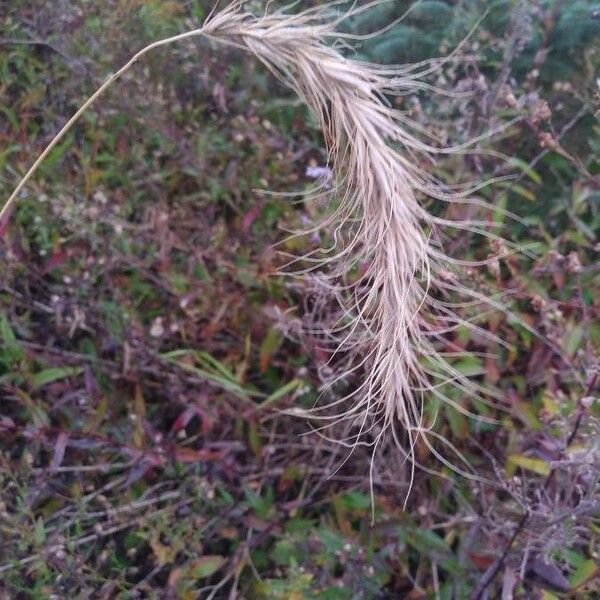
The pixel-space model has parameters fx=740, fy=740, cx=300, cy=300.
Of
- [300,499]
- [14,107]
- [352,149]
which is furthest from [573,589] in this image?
[14,107]

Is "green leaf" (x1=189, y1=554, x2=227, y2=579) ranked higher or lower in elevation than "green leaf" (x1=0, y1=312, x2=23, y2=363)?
lower

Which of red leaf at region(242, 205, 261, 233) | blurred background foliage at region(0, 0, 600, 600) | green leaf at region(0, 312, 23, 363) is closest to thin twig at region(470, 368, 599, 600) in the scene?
blurred background foliage at region(0, 0, 600, 600)

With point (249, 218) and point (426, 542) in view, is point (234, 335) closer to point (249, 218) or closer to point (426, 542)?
point (249, 218)

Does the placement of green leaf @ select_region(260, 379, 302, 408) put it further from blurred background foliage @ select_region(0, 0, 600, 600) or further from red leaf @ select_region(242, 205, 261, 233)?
red leaf @ select_region(242, 205, 261, 233)

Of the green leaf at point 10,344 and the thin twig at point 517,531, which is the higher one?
the green leaf at point 10,344

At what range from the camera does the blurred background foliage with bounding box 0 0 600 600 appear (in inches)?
62.1

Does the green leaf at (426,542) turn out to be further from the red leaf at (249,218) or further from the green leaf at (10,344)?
the green leaf at (10,344)

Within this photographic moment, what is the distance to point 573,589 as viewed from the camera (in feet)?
4.81

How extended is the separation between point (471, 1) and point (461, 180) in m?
0.62

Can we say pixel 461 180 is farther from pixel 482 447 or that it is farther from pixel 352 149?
pixel 352 149

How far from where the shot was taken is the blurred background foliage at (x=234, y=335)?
1577mm

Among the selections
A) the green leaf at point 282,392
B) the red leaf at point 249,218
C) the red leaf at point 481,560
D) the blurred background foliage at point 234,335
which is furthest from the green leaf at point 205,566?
the red leaf at point 249,218

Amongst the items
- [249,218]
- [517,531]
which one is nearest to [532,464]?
[517,531]

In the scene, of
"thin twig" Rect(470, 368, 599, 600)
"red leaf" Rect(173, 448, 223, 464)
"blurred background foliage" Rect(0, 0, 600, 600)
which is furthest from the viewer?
"red leaf" Rect(173, 448, 223, 464)
